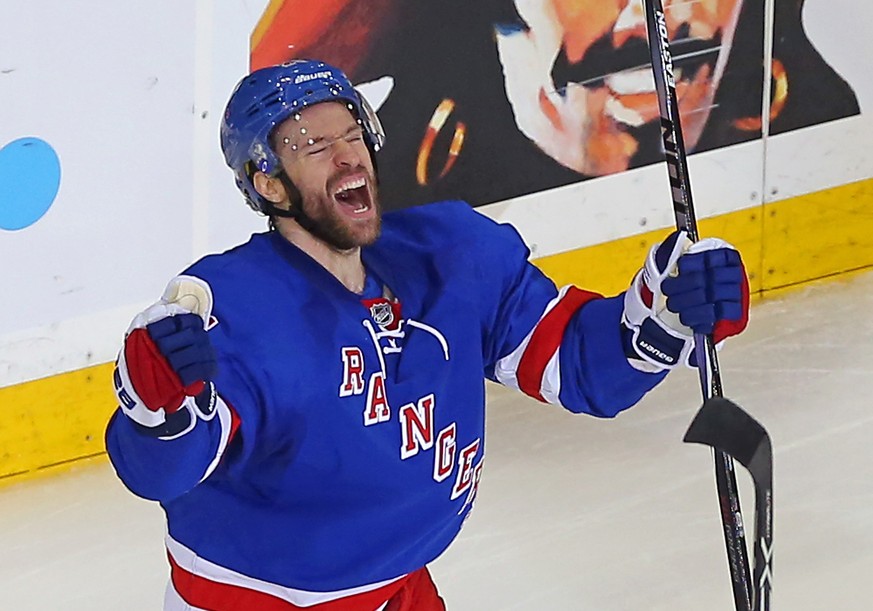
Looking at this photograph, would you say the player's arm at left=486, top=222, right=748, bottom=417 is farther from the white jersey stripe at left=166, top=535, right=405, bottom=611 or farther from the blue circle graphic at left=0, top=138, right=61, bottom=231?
the blue circle graphic at left=0, top=138, right=61, bottom=231

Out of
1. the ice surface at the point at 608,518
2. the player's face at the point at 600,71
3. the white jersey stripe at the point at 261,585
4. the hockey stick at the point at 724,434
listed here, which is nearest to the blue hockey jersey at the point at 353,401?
the white jersey stripe at the point at 261,585

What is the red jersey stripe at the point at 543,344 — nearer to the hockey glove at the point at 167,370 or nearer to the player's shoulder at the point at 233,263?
the player's shoulder at the point at 233,263

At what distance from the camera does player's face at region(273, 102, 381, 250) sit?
212 centimetres

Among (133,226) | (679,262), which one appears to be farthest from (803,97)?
(679,262)

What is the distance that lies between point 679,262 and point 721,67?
7.24ft

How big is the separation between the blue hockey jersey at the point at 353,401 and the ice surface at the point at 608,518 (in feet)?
3.24

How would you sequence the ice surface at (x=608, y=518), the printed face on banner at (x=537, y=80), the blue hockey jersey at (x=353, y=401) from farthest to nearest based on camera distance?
1. the printed face on banner at (x=537, y=80)
2. the ice surface at (x=608, y=518)
3. the blue hockey jersey at (x=353, y=401)

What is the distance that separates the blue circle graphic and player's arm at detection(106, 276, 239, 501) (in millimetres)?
1411

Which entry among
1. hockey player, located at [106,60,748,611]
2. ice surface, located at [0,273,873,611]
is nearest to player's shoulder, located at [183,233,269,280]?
hockey player, located at [106,60,748,611]

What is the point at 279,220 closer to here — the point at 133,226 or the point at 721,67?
the point at 133,226

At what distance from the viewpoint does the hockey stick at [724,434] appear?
81.0 inches

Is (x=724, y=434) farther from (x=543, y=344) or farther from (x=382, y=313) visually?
(x=382, y=313)

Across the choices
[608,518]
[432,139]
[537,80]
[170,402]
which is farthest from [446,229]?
[537,80]

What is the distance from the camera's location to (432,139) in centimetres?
385
